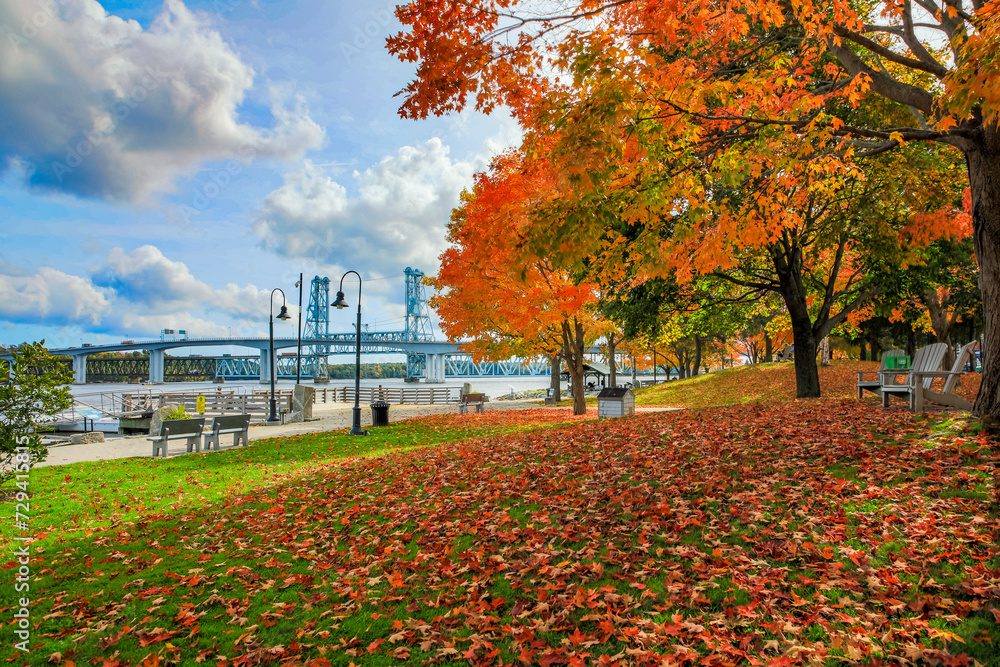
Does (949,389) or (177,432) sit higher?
(949,389)

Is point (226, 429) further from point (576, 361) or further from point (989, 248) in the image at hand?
point (989, 248)

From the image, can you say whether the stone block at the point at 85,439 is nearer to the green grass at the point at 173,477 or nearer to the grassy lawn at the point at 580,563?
the green grass at the point at 173,477

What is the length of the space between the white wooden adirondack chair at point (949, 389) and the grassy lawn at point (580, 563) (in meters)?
0.45

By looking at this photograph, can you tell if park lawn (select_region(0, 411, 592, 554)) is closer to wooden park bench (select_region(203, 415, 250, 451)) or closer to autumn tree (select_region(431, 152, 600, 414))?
wooden park bench (select_region(203, 415, 250, 451))

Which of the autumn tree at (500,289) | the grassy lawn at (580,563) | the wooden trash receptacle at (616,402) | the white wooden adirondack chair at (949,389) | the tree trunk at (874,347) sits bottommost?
the grassy lawn at (580,563)

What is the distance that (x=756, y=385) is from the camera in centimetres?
2117

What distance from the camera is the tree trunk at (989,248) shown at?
6.14 metres

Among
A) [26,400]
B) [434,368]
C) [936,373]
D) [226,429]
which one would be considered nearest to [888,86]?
[936,373]

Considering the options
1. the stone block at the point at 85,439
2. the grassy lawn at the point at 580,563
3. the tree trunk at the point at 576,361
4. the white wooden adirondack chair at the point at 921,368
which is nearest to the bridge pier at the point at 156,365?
the stone block at the point at 85,439

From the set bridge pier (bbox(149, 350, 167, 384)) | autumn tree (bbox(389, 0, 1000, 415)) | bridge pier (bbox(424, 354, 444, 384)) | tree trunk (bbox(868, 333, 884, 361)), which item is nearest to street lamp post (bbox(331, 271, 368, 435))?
autumn tree (bbox(389, 0, 1000, 415))

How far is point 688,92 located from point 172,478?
10.6m

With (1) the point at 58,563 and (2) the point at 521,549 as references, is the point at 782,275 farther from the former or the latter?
(1) the point at 58,563

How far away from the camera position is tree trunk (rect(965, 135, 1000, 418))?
6137 mm

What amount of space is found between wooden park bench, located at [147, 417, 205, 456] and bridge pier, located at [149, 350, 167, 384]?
190 ft
